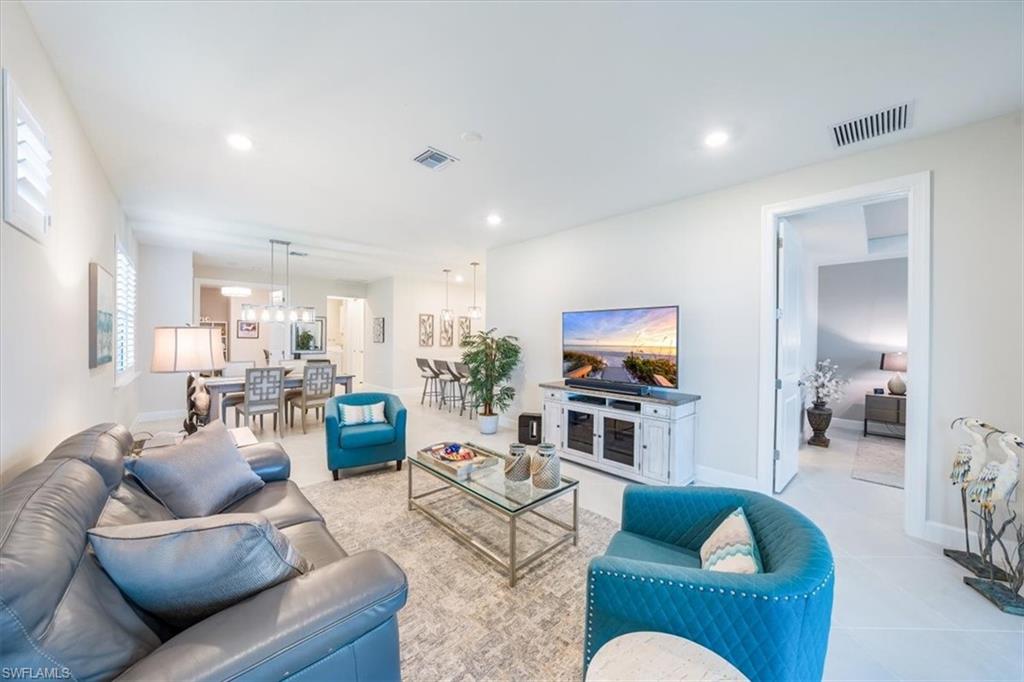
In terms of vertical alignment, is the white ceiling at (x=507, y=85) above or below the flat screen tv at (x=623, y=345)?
above

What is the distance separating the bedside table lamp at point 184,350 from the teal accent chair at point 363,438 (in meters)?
1.01

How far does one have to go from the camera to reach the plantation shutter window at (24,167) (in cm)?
143

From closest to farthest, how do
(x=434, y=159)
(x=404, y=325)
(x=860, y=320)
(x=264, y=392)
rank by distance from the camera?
1. (x=434, y=159)
2. (x=264, y=392)
3. (x=860, y=320)
4. (x=404, y=325)

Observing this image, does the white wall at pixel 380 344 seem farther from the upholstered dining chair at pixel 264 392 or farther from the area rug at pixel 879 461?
the area rug at pixel 879 461

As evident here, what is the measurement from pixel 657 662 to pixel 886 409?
6.02 meters

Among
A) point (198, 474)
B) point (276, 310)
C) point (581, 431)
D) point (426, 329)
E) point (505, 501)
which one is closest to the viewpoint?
point (198, 474)

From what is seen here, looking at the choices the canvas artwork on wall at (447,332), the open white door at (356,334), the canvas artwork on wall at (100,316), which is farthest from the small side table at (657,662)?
the open white door at (356,334)

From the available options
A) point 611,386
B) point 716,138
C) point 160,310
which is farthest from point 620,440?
point 160,310

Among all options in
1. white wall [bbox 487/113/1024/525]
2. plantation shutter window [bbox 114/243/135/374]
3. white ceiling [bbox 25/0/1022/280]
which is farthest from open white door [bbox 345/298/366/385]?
white ceiling [bbox 25/0/1022/280]

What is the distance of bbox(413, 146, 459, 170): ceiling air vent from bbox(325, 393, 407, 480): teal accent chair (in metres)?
2.21

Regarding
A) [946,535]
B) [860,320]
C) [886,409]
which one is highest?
[860,320]

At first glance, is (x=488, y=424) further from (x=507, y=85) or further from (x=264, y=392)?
(x=507, y=85)

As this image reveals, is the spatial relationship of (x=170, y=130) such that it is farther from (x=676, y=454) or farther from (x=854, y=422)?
(x=854, y=422)

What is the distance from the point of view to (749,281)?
3295 mm
